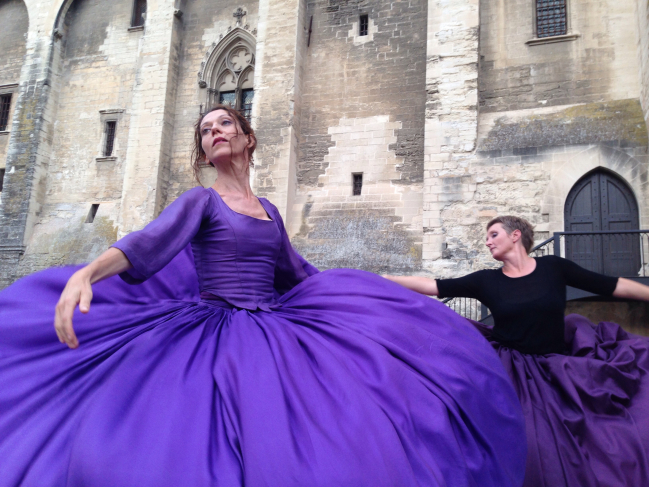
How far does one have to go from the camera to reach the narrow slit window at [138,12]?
582 inches

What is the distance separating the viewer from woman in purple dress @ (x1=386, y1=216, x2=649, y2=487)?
7.06ft

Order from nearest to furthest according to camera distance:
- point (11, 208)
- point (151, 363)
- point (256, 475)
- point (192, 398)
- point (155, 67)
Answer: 1. point (256, 475)
2. point (192, 398)
3. point (151, 363)
4. point (155, 67)
5. point (11, 208)

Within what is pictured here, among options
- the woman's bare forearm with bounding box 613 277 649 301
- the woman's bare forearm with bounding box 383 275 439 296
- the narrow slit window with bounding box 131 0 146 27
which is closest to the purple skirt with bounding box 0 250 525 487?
the woman's bare forearm with bounding box 383 275 439 296

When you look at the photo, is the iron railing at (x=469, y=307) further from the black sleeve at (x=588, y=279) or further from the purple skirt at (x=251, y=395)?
the purple skirt at (x=251, y=395)

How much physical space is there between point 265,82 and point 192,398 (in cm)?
1108

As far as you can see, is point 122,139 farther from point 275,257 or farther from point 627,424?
point 627,424

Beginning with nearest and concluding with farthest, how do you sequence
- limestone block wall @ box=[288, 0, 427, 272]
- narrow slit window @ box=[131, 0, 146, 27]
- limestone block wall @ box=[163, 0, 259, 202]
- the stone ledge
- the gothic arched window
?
the stone ledge < limestone block wall @ box=[288, 0, 427, 272] < limestone block wall @ box=[163, 0, 259, 202] < the gothic arched window < narrow slit window @ box=[131, 0, 146, 27]

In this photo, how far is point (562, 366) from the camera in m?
2.52

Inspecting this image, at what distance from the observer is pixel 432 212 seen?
375 inches

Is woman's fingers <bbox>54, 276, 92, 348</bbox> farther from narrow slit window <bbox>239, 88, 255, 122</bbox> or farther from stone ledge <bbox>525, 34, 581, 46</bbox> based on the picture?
narrow slit window <bbox>239, 88, 255, 122</bbox>

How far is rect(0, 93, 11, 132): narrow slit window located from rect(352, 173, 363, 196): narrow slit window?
11369 millimetres

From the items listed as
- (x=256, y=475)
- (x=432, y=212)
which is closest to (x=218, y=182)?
(x=256, y=475)

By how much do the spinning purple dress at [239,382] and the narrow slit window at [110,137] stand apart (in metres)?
13.6

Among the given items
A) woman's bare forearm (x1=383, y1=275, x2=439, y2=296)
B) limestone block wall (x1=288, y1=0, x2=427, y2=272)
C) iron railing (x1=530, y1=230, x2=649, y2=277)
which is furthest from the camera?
limestone block wall (x1=288, y1=0, x2=427, y2=272)
